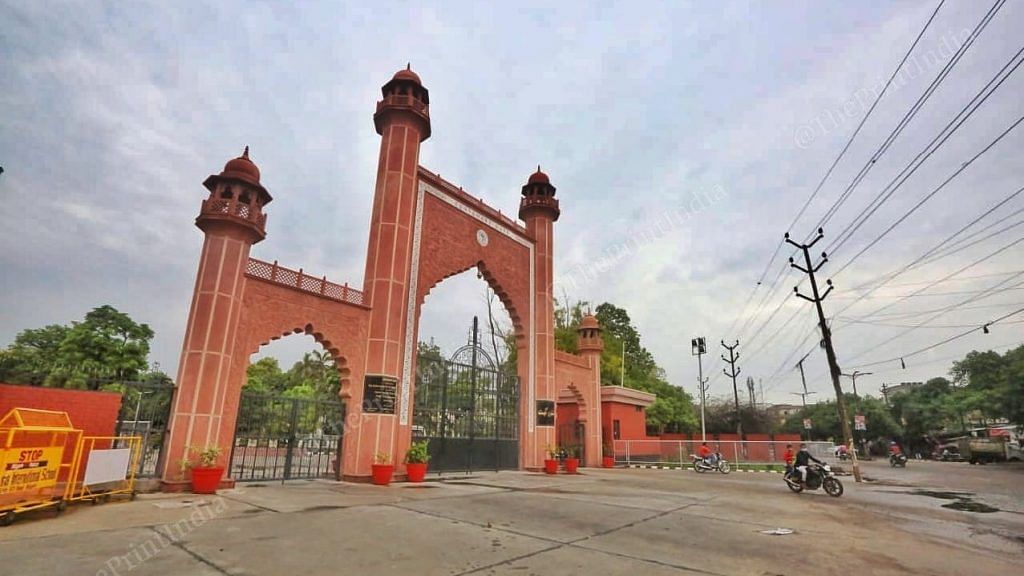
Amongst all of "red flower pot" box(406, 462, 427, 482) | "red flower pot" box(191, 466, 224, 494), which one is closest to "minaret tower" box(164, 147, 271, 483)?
"red flower pot" box(191, 466, 224, 494)

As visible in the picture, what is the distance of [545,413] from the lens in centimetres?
1925

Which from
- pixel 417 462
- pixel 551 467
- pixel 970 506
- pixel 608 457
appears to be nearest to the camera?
pixel 970 506

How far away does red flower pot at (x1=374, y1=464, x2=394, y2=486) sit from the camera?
1238 centimetres

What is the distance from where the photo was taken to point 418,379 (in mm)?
15367

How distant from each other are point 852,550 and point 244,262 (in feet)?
40.8

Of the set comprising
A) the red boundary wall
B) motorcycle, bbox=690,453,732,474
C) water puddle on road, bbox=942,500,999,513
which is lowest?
motorcycle, bbox=690,453,732,474

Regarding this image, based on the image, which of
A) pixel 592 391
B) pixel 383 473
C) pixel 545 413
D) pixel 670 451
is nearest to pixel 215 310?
pixel 383 473

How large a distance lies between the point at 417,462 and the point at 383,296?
4847 mm

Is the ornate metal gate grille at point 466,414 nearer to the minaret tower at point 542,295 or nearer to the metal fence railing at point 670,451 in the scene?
the minaret tower at point 542,295

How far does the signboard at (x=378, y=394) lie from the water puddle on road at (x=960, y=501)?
13.2 metres

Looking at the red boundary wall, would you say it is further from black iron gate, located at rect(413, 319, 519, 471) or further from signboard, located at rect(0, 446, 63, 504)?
black iron gate, located at rect(413, 319, 519, 471)

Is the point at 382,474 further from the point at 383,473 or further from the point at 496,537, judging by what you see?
the point at 496,537

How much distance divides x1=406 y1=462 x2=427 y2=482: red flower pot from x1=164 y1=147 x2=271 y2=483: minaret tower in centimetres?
461

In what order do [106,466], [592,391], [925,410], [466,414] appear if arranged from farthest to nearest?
1. [925,410]
2. [592,391]
3. [466,414]
4. [106,466]
